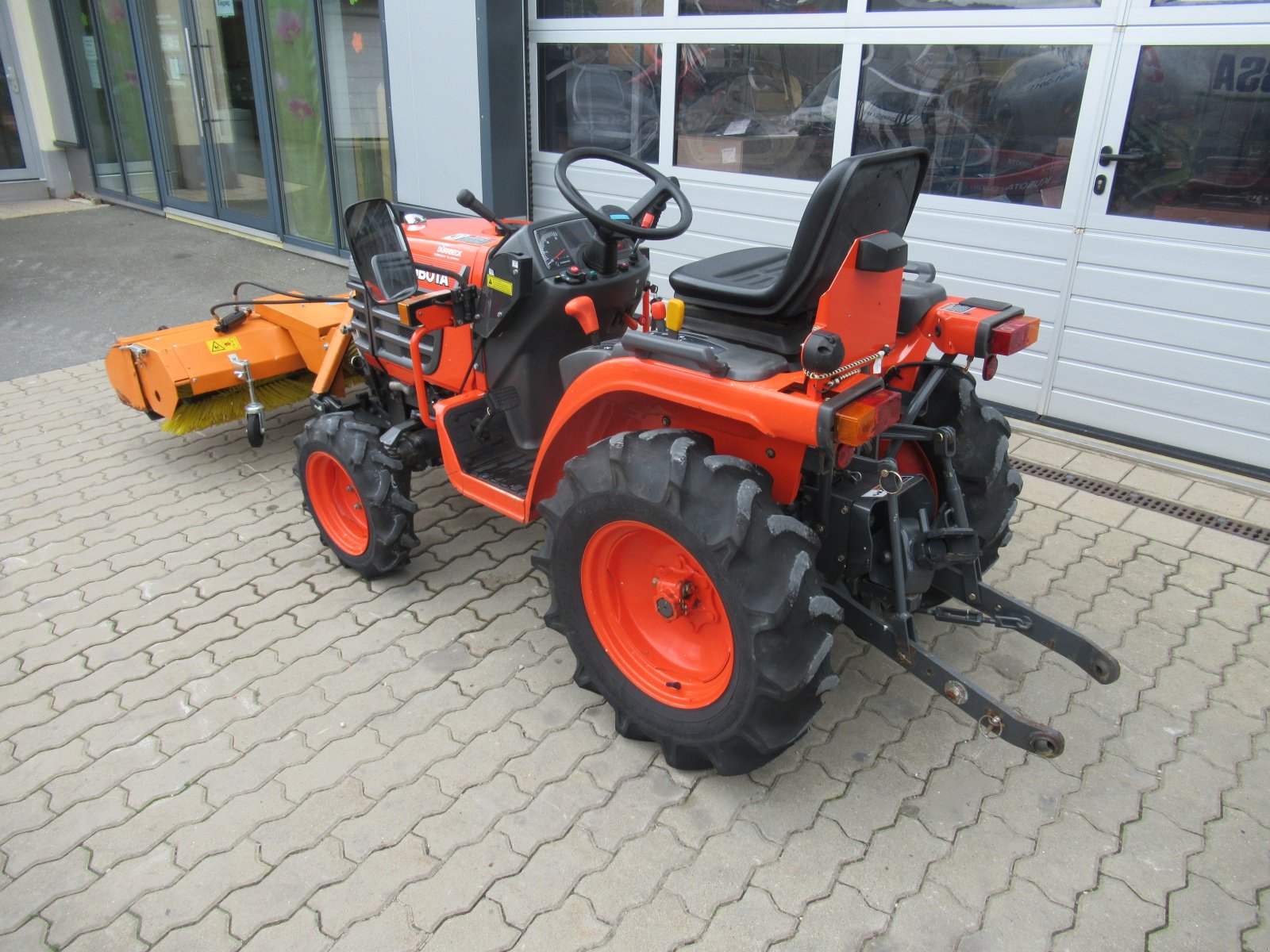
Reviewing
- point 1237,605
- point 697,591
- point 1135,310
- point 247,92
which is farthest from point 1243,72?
point 247,92

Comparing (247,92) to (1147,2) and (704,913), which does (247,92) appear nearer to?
(1147,2)

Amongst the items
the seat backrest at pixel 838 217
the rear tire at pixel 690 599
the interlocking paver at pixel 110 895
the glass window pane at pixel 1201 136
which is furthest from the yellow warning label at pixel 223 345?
the glass window pane at pixel 1201 136

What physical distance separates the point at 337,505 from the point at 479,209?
128 centimetres

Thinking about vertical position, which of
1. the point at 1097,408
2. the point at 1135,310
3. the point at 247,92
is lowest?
the point at 1097,408

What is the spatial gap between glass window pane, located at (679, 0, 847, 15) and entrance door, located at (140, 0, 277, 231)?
417 cm

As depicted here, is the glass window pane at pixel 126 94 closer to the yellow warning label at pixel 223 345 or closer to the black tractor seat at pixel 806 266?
the yellow warning label at pixel 223 345

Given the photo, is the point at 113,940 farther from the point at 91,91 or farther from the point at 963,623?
the point at 91,91

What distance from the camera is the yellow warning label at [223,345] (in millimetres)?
3939

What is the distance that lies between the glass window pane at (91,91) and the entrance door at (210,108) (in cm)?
111

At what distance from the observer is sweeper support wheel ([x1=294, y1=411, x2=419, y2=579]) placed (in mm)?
Result: 3064

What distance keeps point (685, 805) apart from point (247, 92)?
783 cm

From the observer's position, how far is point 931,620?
306 cm

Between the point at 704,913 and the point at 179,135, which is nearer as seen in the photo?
the point at 704,913

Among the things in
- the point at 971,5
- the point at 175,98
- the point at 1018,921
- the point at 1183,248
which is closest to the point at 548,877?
the point at 1018,921
